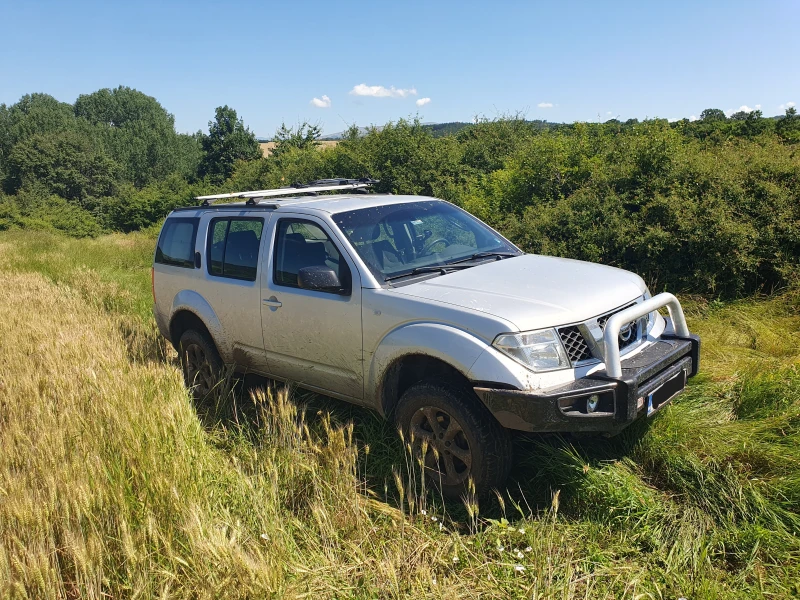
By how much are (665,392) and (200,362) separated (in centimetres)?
412

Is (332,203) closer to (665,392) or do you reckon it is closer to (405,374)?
(405,374)

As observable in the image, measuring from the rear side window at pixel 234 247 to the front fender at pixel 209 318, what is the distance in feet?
1.09

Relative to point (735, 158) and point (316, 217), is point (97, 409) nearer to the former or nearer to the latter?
point (316, 217)

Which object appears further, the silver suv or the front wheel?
the front wheel

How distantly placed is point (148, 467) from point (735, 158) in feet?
25.0

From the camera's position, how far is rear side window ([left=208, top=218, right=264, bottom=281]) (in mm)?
4961

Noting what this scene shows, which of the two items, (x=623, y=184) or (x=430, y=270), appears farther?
(x=623, y=184)

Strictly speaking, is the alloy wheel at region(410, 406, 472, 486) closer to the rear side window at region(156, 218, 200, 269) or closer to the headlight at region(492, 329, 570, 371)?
the headlight at region(492, 329, 570, 371)

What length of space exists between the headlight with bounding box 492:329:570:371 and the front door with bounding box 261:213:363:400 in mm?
1171

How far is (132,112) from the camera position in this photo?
9131cm

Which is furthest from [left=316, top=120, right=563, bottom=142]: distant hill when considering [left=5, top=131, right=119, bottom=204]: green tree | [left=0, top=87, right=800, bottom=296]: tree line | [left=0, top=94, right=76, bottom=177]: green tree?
[left=0, top=94, right=76, bottom=177]: green tree

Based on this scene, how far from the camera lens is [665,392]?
3.50m

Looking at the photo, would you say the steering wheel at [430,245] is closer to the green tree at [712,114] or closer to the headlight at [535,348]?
the headlight at [535,348]

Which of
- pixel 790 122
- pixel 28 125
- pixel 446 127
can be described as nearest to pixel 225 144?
pixel 446 127
